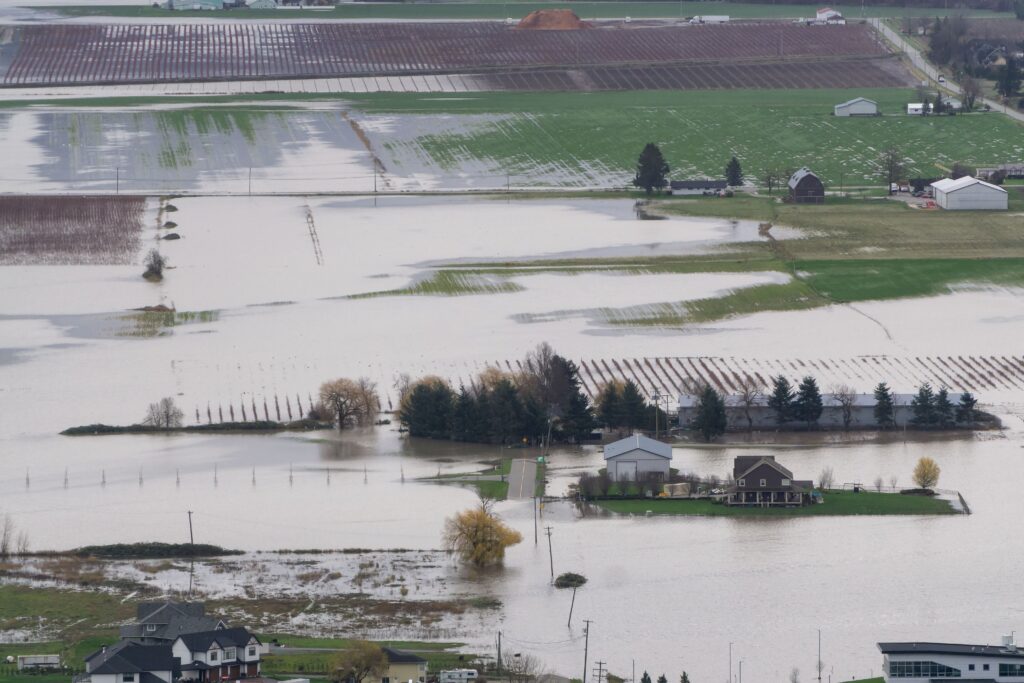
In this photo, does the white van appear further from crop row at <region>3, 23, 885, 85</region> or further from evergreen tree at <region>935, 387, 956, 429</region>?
crop row at <region>3, 23, 885, 85</region>

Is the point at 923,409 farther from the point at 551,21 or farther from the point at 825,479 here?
the point at 551,21

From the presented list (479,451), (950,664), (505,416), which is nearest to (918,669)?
(950,664)

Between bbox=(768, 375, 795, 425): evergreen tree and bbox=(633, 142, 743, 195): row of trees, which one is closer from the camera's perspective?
bbox=(768, 375, 795, 425): evergreen tree

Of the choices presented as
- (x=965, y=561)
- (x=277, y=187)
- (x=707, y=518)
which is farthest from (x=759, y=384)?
(x=277, y=187)

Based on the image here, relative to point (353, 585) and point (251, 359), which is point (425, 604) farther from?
point (251, 359)

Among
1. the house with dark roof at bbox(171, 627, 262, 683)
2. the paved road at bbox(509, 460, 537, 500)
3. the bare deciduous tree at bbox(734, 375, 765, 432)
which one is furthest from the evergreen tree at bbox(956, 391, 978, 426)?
the house with dark roof at bbox(171, 627, 262, 683)

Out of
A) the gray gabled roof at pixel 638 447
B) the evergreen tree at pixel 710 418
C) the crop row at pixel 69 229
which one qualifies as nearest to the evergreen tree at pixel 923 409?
the evergreen tree at pixel 710 418
